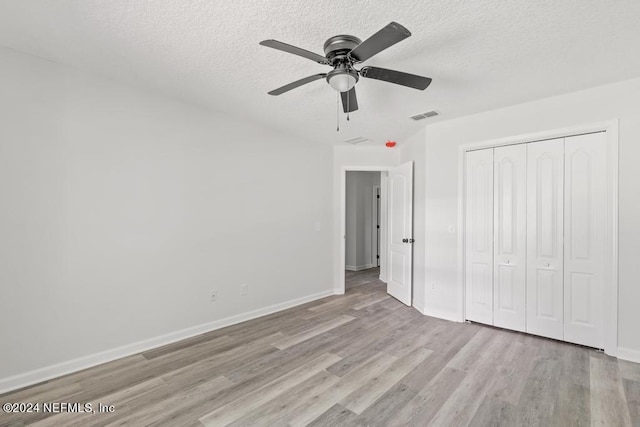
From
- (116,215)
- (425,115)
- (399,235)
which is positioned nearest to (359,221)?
(399,235)

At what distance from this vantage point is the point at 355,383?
2334 millimetres

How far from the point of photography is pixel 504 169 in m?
3.43

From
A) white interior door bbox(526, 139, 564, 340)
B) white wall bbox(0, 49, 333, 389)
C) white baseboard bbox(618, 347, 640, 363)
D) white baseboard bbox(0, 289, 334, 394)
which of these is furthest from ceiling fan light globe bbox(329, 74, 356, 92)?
white baseboard bbox(618, 347, 640, 363)

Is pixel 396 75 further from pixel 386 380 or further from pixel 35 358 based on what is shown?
pixel 35 358

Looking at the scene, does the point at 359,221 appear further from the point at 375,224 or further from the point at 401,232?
the point at 401,232

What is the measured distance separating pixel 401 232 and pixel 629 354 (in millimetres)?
2618

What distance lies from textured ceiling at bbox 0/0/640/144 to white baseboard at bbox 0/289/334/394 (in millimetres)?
2530

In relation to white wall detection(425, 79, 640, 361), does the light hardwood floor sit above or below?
below

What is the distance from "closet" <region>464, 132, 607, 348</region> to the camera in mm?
2906

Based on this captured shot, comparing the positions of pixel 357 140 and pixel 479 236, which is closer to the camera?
pixel 479 236

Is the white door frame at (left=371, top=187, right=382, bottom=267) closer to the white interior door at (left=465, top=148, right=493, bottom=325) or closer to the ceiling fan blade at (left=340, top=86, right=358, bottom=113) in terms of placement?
the white interior door at (left=465, top=148, right=493, bottom=325)

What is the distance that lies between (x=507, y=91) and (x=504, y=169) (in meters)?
0.93

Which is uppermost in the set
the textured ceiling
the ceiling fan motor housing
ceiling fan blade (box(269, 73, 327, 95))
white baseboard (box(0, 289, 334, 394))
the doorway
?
the textured ceiling

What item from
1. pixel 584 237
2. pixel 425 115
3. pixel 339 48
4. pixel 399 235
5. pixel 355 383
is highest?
pixel 425 115
